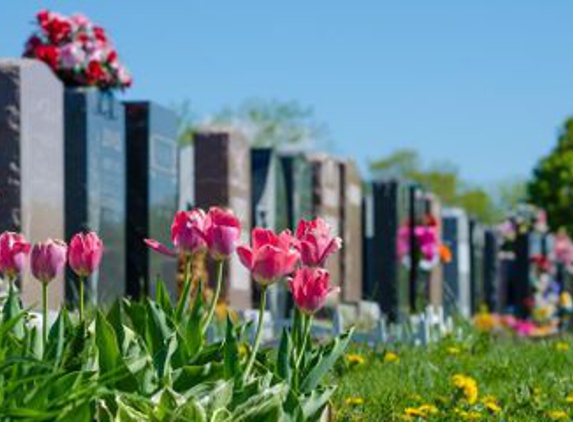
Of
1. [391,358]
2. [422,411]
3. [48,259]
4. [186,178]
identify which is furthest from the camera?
[186,178]

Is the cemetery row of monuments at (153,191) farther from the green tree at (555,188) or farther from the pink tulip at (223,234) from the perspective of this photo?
the green tree at (555,188)

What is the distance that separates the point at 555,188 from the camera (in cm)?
5662

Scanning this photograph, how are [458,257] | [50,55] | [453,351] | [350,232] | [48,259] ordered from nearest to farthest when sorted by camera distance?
[48,259] < [453,351] < [50,55] < [350,232] < [458,257]

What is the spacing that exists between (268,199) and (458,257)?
12.0 metres

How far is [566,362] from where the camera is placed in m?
9.41

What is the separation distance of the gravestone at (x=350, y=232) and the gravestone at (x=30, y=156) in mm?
8945

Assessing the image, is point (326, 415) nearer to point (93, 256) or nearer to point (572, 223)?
point (93, 256)

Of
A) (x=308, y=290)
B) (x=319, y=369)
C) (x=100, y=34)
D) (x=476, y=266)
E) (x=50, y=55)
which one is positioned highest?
(x=100, y=34)

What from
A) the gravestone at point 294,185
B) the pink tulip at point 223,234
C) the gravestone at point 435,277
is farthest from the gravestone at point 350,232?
the pink tulip at point 223,234

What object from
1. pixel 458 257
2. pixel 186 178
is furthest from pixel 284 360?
pixel 458 257

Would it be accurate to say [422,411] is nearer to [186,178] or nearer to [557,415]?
[557,415]

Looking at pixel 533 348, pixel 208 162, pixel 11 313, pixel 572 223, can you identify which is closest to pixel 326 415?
pixel 11 313

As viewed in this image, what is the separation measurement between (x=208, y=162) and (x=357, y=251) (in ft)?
21.4

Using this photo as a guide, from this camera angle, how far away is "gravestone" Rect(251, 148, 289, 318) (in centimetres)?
1786
